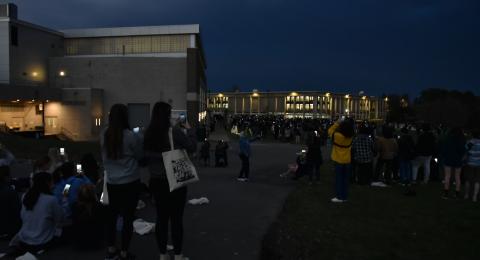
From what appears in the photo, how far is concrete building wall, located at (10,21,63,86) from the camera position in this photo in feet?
129

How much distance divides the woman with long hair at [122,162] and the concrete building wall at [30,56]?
40.4m

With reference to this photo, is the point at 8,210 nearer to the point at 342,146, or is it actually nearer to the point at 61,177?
the point at 61,177

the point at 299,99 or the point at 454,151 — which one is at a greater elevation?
the point at 299,99

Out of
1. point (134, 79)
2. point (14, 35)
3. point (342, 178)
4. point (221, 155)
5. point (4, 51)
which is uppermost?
point (14, 35)

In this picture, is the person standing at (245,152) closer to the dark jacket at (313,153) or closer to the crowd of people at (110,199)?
the dark jacket at (313,153)

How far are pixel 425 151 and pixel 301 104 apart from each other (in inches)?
4893

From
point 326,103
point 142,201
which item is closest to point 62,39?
point 142,201

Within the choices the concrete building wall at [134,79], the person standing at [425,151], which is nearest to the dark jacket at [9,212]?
the person standing at [425,151]

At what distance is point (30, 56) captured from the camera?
40.7m

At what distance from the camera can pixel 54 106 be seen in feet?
129

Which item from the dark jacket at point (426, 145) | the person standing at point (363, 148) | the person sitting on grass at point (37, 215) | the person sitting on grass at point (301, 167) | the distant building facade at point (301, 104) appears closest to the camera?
the person sitting on grass at point (37, 215)

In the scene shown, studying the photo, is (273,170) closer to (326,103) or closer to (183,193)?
(183,193)

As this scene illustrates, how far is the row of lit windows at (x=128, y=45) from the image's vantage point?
44781 millimetres

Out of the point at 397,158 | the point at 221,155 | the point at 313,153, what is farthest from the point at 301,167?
the point at 221,155
